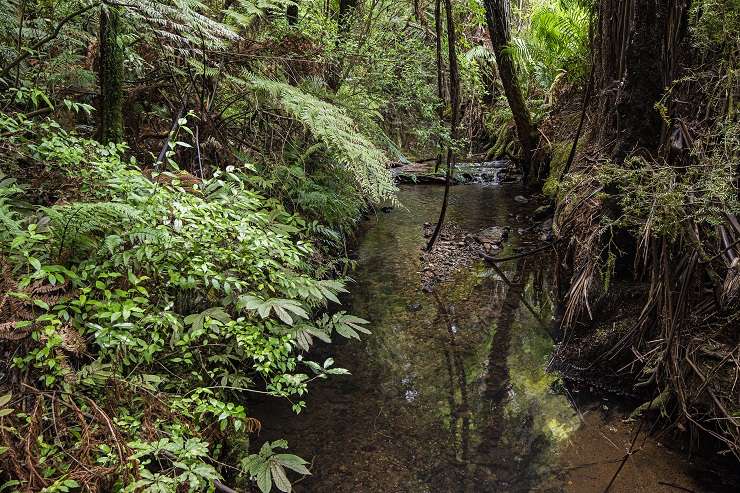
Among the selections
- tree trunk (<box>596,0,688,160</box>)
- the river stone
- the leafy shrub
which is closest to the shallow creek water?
the leafy shrub

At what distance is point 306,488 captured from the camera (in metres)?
2.48

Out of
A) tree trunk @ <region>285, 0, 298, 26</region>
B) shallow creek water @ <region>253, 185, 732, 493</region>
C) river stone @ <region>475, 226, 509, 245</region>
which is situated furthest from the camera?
river stone @ <region>475, 226, 509, 245</region>

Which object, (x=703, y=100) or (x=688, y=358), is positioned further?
(x=703, y=100)

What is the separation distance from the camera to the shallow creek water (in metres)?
2.54

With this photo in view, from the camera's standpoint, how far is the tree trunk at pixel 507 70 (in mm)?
6332

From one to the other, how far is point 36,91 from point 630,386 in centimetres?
375

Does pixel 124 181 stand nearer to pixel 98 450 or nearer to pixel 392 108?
pixel 98 450

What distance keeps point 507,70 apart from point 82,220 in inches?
236

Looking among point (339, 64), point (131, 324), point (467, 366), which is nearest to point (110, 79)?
point (131, 324)

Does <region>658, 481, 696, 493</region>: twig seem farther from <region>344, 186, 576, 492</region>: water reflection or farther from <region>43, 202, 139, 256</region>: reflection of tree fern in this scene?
<region>43, 202, 139, 256</region>: reflection of tree fern

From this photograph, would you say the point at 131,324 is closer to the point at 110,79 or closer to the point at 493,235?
the point at 110,79

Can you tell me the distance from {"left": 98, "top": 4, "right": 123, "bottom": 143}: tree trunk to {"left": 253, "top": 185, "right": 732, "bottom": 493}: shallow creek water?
187cm

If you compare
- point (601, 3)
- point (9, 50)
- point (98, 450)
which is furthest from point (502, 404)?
point (9, 50)

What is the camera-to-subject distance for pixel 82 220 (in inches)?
77.2
